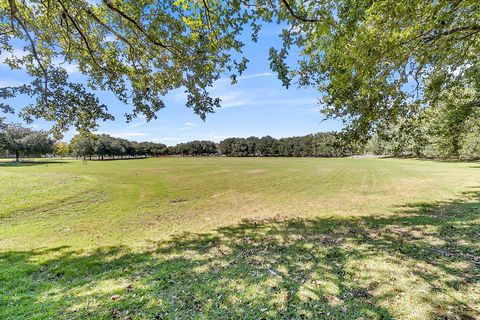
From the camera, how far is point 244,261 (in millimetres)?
5605

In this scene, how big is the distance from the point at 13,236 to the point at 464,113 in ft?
66.9

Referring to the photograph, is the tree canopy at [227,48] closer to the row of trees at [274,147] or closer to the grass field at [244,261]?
the grass field at [244,261]

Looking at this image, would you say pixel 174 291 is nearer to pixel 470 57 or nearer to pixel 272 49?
pixel 272 49

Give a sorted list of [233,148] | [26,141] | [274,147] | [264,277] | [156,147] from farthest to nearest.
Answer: [233,148] → [156,147] → [274,147] → [26,141] → [264,277]

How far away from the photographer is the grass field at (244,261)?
148 inches

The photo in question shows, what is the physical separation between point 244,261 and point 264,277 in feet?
3.16

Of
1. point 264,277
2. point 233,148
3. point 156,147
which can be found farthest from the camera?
point 233,148

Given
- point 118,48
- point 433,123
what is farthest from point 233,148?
point 118,48

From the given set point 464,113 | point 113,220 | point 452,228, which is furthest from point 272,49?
point 464,113

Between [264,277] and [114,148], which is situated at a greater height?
[114,148]

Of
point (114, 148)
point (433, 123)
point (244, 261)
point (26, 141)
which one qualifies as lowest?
point (244, 261)

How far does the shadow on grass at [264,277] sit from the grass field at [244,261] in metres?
0.03

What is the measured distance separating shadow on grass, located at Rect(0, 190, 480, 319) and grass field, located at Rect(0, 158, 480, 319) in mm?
25

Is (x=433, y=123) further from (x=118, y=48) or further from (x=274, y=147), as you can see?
(x=274, y=147)
